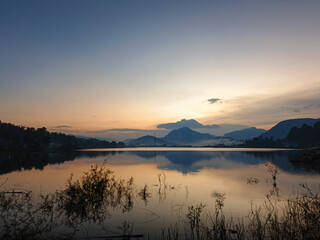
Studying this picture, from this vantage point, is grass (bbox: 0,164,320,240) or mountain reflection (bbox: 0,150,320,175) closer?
grass (bbox: 0,164,320,240)

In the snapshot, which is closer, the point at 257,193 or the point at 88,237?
the point at 88,237

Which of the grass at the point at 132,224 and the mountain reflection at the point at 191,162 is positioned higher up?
the grass at the point at 132,224

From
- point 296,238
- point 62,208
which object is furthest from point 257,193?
point 62,208

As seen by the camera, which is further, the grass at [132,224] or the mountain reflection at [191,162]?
the mountain reflection at [191,162]

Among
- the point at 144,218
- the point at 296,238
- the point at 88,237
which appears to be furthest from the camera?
the point at 144,218

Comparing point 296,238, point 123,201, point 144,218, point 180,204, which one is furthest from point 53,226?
point 296,238

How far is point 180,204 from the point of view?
78.3 feet

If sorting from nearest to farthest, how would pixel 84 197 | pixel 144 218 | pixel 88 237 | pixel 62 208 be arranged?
pixel 88 237
pixel 144 218
pixel 62 208
pixel 84 197

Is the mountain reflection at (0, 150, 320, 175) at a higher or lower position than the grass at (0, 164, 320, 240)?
lower

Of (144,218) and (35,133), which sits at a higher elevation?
(35,133)

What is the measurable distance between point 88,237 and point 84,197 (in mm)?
9636

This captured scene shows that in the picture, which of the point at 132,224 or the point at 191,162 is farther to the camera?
the point at 191,162

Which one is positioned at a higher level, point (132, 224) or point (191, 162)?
point (132, 224)

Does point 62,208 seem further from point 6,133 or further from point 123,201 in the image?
point 6,133
